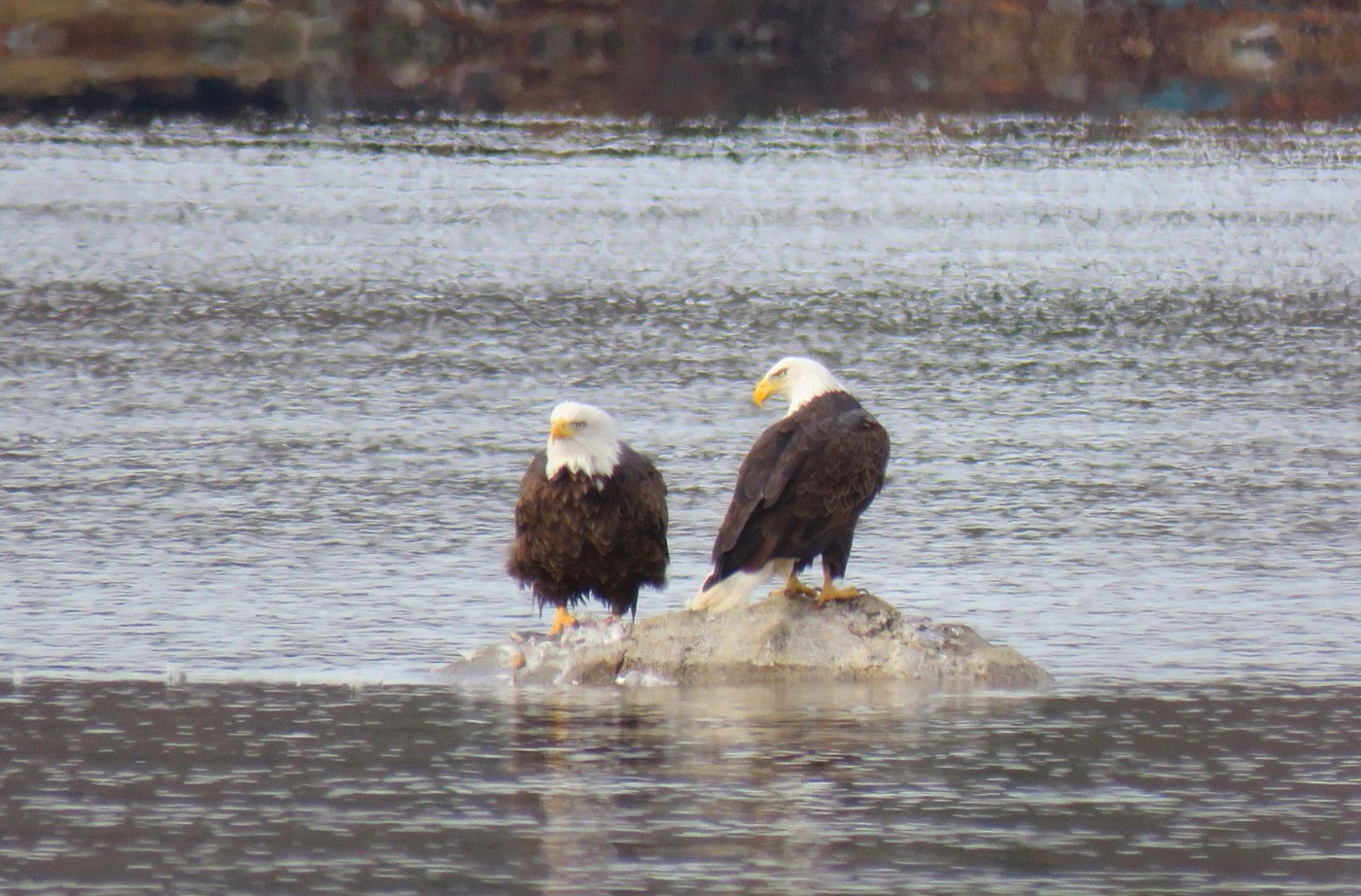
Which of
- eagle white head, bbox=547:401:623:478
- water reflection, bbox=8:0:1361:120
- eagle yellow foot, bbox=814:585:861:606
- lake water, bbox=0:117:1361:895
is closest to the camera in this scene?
lake water, bbox=0:117:1361:895

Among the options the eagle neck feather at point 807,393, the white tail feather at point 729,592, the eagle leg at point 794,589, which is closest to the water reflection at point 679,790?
the white tail feather at point 729,592

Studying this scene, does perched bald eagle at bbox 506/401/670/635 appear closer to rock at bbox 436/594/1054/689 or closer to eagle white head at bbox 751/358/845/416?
rock at bbox 436/594/1054/689

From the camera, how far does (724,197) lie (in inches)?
1630

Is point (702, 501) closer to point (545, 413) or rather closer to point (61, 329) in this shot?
point (545, 413)

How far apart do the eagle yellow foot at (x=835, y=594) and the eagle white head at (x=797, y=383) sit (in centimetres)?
63

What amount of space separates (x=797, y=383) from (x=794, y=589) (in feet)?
2.30

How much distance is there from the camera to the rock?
8.90 meters

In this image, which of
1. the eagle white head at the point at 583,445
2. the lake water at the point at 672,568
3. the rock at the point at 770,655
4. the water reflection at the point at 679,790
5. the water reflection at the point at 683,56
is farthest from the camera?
the water reflection at the point at 683,56

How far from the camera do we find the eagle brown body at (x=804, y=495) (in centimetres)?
905

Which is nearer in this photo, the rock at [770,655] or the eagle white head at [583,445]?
the rock at [770,655]

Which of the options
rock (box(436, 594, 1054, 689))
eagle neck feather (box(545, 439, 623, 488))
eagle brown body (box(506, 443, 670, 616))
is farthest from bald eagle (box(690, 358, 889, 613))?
eagle neck feather (box(545, 439, 623, 488))

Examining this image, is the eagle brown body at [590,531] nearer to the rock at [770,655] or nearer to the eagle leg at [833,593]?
the rock at [770,655]

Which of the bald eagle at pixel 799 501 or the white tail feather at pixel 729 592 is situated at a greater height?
the bald eagle at pixel 799 501

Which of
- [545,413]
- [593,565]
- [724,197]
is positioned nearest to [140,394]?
[545,413]
